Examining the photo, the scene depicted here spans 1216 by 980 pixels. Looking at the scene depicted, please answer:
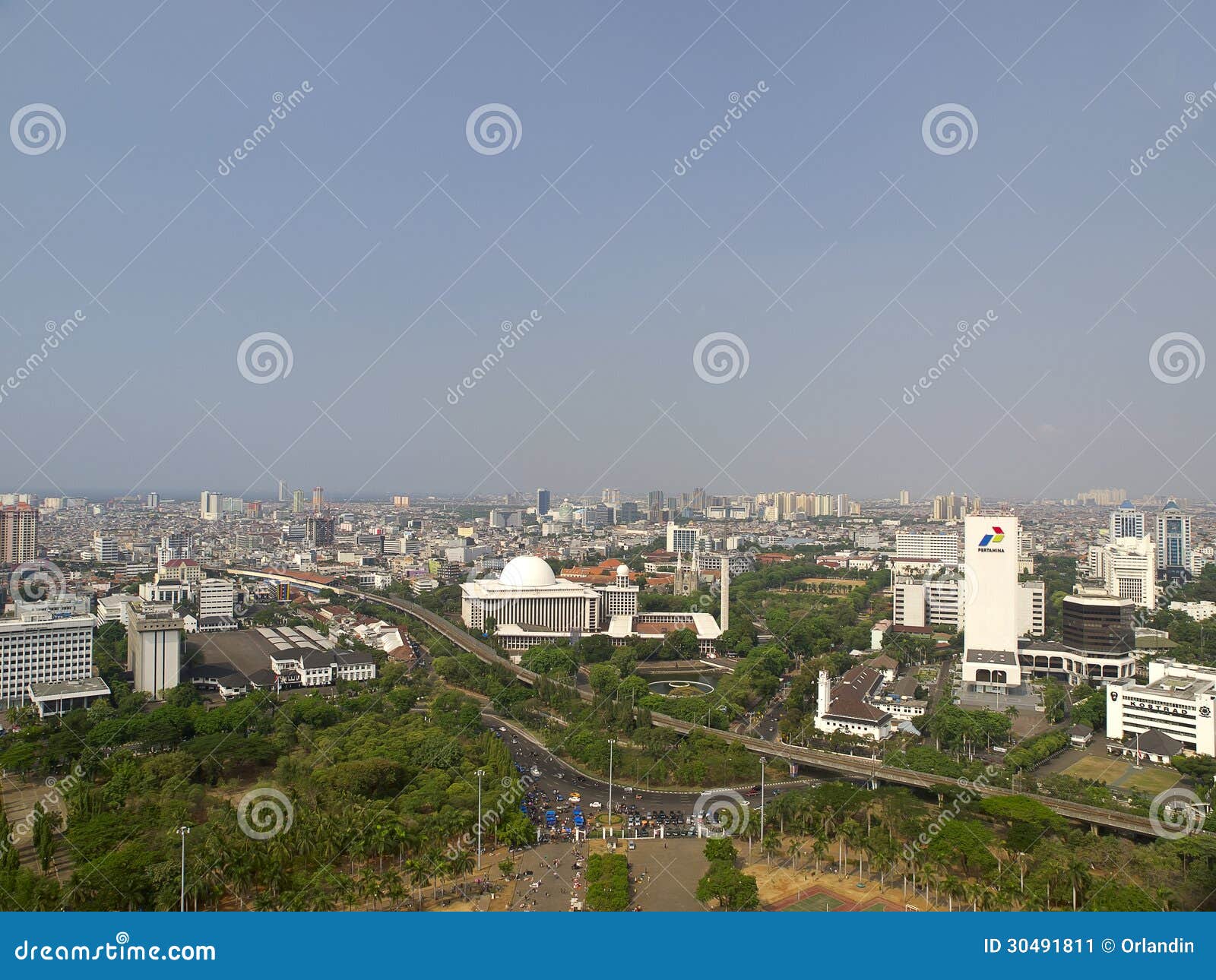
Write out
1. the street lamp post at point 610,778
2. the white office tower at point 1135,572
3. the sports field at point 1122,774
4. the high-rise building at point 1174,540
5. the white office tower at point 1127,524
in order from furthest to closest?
the white office tower at point 1127,524 → the high-rise building at point 1174,540 → the white office tower at point 1135,572 → the sports field at point 1122,774 → the street lamp post at point 610,778

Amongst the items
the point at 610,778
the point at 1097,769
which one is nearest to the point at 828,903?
the point at 610,778

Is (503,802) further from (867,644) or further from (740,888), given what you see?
(867,644)

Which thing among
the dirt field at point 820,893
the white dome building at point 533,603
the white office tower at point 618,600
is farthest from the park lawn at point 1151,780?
the white office tower at point 618,600

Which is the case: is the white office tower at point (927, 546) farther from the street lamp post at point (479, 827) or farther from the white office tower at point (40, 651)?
the white office tower at point (40, 651)

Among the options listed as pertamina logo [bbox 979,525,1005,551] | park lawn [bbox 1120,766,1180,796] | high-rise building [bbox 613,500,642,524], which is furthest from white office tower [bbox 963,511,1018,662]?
high-rise building [bbox 613,500,642,524]

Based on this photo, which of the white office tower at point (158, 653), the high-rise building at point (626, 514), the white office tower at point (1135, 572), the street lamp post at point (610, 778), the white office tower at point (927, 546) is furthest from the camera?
the high-rise building at point (626, 514)

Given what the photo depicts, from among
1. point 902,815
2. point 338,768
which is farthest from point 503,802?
point 902,815

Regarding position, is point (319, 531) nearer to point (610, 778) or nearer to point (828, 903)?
point (610, 778)
